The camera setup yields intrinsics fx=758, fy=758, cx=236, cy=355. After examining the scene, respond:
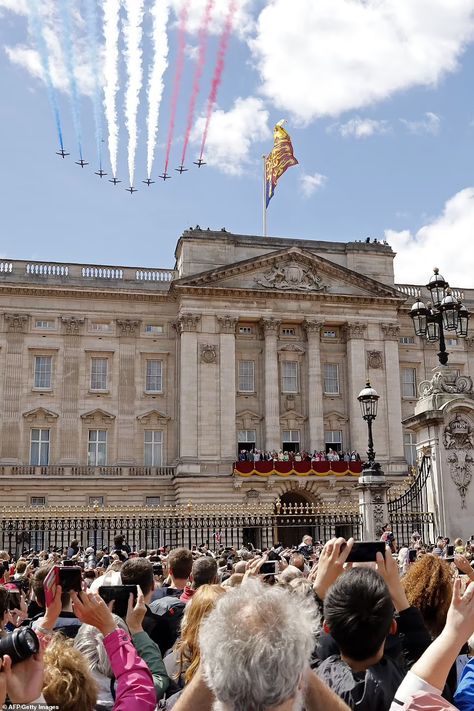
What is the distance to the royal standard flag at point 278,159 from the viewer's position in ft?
162

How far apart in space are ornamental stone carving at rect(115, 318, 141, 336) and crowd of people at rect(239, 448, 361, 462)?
Answer: 991cm

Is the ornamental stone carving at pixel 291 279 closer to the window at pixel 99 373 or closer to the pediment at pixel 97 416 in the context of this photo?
the window at pixel 99 373

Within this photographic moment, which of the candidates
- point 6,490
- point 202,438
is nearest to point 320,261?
point 202,438

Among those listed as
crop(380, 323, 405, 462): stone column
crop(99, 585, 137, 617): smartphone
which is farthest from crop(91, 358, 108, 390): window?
crop(99, 585, 137, 617): smartphone

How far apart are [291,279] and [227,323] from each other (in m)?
5.10

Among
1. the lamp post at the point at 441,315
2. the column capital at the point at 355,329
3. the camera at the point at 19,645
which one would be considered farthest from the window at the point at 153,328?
the camera at the point at 19,645

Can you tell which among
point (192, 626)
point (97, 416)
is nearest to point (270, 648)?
point (192, 626)

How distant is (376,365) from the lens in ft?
157

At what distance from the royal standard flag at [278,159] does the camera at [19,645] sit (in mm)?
47982

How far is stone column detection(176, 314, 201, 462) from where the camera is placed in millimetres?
43594

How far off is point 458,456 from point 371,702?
1624cm

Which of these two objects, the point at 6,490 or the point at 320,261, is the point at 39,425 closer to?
the point at 6,490

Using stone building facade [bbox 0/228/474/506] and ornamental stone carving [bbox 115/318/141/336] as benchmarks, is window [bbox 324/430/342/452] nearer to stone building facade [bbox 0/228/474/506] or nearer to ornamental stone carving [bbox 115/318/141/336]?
stone building facade [bbox 0/228/474/506]

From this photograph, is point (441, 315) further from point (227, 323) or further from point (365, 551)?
point (227, 323)
